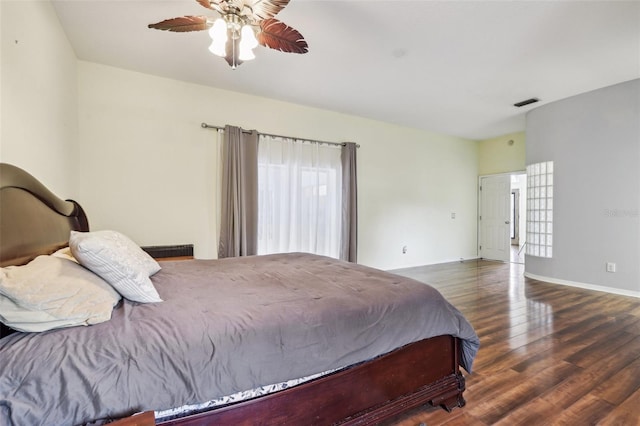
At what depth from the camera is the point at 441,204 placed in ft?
20.2

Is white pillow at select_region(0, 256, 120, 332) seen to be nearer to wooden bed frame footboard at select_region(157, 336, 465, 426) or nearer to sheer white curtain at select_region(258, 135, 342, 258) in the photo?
wooden bed frame footboard at select_region(157, 336, 465, 426)

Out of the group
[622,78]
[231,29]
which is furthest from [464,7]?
[622,78]

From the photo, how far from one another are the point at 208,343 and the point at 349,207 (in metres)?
3.79

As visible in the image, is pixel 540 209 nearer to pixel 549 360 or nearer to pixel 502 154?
pixel 502 154

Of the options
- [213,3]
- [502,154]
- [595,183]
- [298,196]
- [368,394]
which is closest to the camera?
[368,394]

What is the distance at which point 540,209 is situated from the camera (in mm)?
4707

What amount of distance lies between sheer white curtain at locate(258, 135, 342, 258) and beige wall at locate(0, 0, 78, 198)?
6.76 feet

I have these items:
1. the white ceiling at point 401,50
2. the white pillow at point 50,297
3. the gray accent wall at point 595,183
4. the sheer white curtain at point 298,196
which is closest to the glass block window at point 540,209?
the gray accent wall at point 595,183

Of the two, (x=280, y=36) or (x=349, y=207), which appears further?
(x=349, y=207)

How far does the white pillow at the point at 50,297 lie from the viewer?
98 centimetres

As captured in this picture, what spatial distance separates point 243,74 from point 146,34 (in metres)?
1.04

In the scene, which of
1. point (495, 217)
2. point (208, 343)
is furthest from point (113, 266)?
point (495, 217)

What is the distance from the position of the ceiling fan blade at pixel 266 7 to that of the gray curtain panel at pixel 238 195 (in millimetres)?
2009

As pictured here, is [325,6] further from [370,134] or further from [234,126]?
[370,134]
